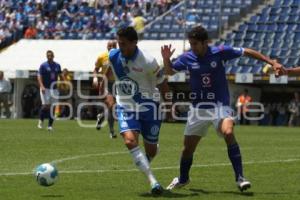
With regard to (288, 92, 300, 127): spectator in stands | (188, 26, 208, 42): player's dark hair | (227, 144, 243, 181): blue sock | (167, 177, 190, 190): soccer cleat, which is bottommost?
(288, 92, 300, 127): spectator in stands

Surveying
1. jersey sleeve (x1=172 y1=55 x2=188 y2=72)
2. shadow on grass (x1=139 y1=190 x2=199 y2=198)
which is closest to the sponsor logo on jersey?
jersey sleeve (x1=172 y1=55 x2=188 y2=72)

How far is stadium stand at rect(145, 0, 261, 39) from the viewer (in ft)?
136

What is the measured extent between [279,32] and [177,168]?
26566 millimetres

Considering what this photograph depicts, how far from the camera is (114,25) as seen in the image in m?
43.9

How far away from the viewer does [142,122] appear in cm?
1141

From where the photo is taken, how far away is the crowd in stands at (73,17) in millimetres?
44000

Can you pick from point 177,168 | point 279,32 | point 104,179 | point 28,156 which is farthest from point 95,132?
point 279,32

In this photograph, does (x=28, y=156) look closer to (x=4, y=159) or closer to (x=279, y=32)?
(x=4, y=159)

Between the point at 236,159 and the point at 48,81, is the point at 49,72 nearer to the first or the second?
the point at 48,81

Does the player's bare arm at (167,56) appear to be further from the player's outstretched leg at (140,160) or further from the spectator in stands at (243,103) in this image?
the spectator in stands at (243,103)

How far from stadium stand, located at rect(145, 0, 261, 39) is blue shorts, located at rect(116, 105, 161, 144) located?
96.4 feet

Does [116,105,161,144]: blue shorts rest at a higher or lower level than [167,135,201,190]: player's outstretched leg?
higher

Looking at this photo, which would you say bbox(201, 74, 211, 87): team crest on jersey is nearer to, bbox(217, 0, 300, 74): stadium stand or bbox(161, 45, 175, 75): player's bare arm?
bbox(161, 45, 175, 75): player's bare arm

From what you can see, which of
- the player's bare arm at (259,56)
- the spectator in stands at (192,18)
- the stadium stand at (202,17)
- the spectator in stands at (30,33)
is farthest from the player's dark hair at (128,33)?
the spectator in stands at (30,33)
